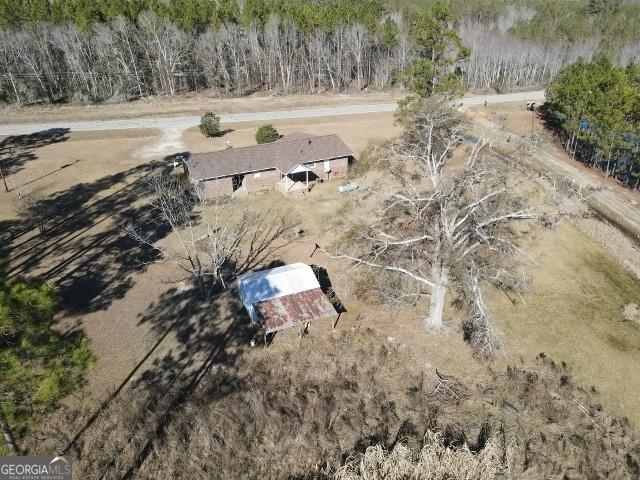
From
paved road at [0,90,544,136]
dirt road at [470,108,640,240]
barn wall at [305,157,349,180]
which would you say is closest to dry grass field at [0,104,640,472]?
barn wall at [305,157,349,180]

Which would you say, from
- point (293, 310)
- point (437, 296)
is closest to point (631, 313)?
point (437, 296)

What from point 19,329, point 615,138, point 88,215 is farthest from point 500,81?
point 19,329

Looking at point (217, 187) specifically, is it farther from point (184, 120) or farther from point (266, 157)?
point (184, 120)

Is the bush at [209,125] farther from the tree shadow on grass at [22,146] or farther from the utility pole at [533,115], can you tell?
the utility pole at [533,115]

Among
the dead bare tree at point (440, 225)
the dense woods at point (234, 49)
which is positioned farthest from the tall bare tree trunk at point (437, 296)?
the dense woods at point (234, 49)

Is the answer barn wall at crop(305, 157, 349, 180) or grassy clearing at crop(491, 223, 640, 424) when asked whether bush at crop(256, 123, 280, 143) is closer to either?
barn wall at crop(305, 157, 349, 180)
